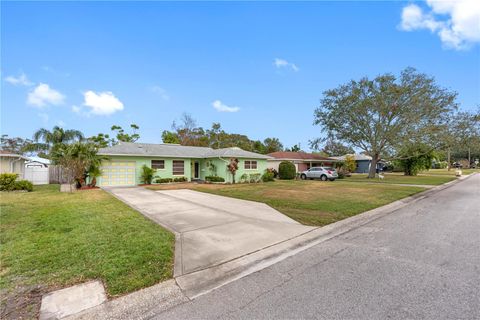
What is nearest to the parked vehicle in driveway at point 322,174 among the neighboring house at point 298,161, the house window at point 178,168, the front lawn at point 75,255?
the neighboring house at point 298,161

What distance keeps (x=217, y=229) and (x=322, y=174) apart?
20.5m

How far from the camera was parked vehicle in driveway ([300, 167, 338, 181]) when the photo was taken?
23094 mm

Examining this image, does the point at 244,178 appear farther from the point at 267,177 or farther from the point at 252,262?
the point at 252,262

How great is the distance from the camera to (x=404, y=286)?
118 inches

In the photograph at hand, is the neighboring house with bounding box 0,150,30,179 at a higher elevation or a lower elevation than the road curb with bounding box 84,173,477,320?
higher

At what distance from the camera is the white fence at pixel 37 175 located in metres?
17.6

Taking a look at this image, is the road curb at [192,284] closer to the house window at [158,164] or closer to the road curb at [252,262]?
the road curb at [252,262]

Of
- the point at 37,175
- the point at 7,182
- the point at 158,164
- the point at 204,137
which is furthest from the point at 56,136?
the point at 204,137

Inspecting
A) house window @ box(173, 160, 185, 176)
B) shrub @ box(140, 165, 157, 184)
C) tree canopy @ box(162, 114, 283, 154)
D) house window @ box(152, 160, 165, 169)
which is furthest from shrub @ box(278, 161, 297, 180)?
tree canopy @ box(162, 114, 283, 154)

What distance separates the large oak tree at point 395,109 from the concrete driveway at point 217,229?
72.4 feet

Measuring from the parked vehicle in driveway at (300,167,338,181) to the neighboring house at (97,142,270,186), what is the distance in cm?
651

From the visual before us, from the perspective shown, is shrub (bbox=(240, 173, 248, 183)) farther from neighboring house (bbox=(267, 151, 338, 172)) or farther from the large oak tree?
the large oak tree

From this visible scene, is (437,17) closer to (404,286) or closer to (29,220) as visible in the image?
(404,286)

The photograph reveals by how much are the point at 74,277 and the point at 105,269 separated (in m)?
0.39
